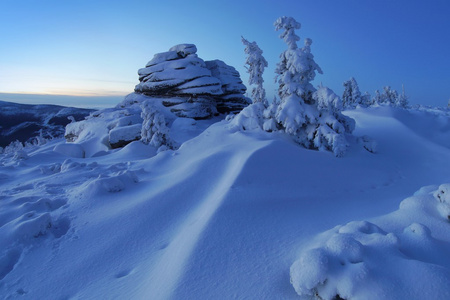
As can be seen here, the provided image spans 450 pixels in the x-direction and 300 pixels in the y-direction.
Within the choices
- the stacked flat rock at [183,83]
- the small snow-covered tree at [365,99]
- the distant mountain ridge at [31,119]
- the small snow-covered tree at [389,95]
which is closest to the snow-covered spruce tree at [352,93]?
the small snow-covered tree at [365,99]

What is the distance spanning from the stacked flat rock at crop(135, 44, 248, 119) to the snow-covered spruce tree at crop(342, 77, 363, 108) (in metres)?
27.9

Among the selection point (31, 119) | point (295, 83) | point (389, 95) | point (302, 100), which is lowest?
point (31, 119)

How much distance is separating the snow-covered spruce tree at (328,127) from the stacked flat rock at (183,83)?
62.4 ft

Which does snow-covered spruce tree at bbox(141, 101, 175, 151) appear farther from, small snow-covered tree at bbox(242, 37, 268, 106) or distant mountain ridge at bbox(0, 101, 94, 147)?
distant mountain ridge at bbox(0, 101, 94, 147)

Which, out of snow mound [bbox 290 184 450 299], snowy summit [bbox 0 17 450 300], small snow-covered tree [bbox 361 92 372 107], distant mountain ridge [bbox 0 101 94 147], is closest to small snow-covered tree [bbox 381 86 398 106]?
small snow-covered tree [bbox 361 92 372 107]

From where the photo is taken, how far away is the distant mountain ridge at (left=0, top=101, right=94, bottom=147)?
82.9 m

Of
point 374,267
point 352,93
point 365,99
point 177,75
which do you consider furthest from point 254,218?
point 365,99

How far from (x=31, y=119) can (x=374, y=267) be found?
12517 centimetres

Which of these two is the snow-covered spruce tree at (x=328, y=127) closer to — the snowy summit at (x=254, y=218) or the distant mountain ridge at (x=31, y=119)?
the snowy summit at (x=254, y=218)

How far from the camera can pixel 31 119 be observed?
324 ft

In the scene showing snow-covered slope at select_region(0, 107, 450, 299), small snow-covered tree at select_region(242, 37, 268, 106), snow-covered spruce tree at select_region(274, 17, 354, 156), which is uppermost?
small snow-covered tree at select_region(242, 37, 268, 106)

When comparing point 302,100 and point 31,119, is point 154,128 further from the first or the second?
point 31,119

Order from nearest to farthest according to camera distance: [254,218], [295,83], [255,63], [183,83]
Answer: [254,218], [295,83], [255,63], [183,83]

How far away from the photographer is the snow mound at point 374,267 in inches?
88.0
